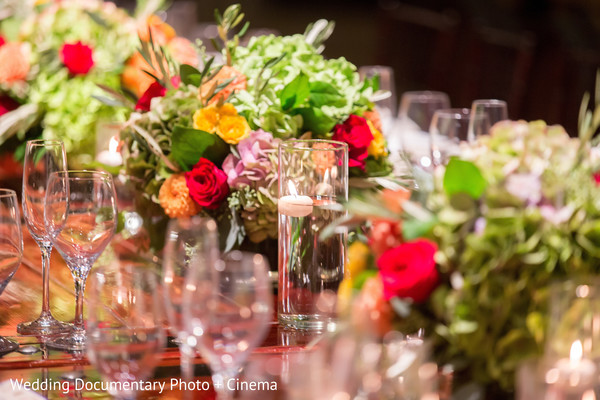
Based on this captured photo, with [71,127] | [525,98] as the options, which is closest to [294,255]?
[71,127]

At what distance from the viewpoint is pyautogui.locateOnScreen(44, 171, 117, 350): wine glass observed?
1.32 m

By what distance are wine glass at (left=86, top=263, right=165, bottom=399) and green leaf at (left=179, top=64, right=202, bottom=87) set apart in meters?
0.75

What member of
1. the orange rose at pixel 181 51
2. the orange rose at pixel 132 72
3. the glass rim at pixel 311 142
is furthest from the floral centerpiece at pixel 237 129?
the orange rose at pixel 132 72

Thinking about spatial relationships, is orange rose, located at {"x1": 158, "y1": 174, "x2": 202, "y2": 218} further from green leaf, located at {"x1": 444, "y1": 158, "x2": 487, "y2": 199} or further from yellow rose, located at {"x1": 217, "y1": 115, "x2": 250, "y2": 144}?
green leaf, located at {"x1": 444, "y1": 158, "x2": 487, "y2": 199}

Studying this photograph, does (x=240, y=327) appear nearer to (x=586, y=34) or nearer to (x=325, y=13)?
(x=586, y=34)

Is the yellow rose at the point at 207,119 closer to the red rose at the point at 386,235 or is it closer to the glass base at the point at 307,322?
the glass base at the point at 307,322

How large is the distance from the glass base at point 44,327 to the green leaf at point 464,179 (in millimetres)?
687

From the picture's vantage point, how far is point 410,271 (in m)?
0.96

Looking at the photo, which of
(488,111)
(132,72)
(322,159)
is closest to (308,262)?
(322,159)

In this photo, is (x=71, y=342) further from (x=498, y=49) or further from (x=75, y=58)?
(x=498, y=49)

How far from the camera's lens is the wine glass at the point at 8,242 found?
4.27 feet

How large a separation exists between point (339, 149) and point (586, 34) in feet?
12.4

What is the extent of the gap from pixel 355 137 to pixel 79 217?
0.55 meters

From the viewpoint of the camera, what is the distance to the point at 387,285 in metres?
0.97
